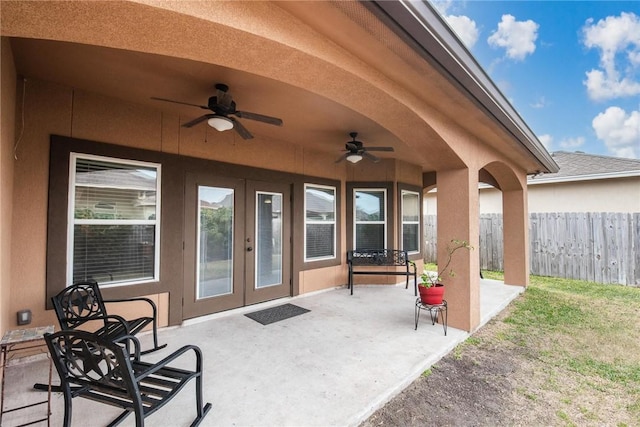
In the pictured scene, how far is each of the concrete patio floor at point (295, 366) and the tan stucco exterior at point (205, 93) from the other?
61 centimetres

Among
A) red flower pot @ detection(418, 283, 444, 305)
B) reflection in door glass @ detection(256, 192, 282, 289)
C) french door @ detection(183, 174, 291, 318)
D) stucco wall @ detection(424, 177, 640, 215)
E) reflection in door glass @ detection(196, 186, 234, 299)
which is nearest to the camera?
red flower pot @ detection(418, 283, 444, 305)

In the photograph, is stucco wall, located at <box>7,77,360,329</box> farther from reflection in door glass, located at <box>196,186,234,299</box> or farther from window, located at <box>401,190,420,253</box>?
window, located at <box>401,190,420,253</box>

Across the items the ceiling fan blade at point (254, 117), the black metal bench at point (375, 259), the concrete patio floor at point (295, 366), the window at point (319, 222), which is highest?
the ceiling fan blade at point (254, 117)

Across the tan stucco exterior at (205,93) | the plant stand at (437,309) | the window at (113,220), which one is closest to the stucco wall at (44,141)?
the tan stucco exterior at (205,93)

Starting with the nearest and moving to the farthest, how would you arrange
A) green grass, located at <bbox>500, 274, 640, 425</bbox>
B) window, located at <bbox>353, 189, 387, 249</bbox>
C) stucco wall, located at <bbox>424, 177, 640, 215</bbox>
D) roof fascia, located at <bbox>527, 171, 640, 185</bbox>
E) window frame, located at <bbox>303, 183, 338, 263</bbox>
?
1. green grass, located at <bbox>500, 274, 640, 425</bbox>
2. window frame, located at <bbox>303, 183, 338, 263</bbox>
3. window, located at <bbox>353, 189, 387, 249</bbox>
4. roof fascia, located at <bbox>527, 171, 640, 185</bbox>
5. stucco wall, located at <bbox>424, 177, 640, 215</bbox>

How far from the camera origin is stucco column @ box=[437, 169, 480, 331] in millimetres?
3695

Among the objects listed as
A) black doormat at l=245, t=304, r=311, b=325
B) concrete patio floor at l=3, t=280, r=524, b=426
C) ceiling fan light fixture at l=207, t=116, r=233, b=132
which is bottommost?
concrete patio floor at l=3, t=280, r=524, b=426

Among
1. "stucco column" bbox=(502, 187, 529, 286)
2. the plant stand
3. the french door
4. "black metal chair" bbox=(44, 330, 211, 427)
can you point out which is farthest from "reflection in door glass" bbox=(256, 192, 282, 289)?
"stucco column" bbox=(502, 187, 529, 286)

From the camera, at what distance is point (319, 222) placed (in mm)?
5816

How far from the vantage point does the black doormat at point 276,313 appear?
4109 millimetres

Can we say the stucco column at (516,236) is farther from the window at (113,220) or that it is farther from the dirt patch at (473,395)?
the window at (113,220)

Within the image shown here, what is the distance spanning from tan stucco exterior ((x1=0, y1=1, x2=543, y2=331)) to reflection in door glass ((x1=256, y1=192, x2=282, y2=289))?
0.37 metres

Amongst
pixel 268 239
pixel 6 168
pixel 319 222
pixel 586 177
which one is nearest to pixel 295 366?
pixel 268 239

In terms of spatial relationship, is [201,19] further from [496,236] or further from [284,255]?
[496,236]
